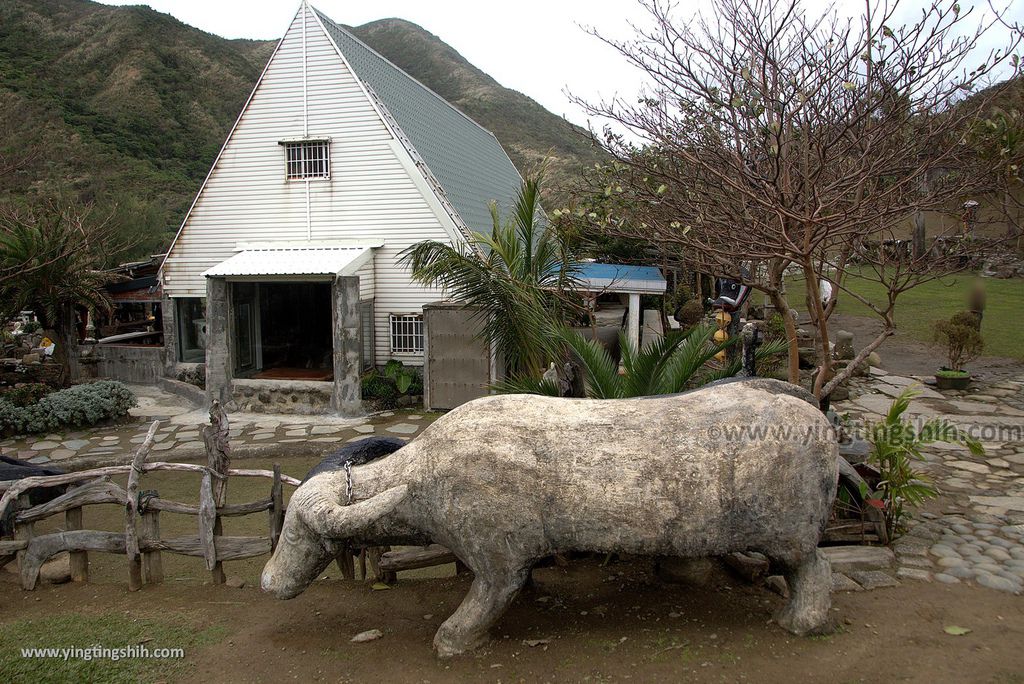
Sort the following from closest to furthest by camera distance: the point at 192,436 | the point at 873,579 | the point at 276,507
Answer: the point at 873,579
the point at 276,507
the point at 192,436

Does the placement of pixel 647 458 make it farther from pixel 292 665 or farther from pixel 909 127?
pixel 909 127

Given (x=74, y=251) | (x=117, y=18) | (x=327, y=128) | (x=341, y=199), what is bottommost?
(x=74, y=251)

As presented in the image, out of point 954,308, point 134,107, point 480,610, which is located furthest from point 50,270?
point 134,107

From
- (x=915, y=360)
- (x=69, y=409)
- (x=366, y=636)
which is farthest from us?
(x=915, y=360)

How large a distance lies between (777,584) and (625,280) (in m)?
8.69

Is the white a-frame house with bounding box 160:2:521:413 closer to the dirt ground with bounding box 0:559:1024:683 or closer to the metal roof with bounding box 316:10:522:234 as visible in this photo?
the metal roof with bounding box 316:10:522:234

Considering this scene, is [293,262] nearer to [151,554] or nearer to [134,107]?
[151,554]

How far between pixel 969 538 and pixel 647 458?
3.88m

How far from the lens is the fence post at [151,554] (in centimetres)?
600

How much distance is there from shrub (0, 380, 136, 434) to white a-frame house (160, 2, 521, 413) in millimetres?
1611

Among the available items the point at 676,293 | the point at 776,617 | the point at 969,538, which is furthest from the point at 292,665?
the point at 676,293

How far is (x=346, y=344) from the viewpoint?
12.7 m

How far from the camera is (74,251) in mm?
12383

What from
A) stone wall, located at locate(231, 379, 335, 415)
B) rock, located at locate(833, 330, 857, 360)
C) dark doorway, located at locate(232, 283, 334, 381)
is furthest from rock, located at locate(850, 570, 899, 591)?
dark doorway, located at locate(232, 283, 334, 381)
